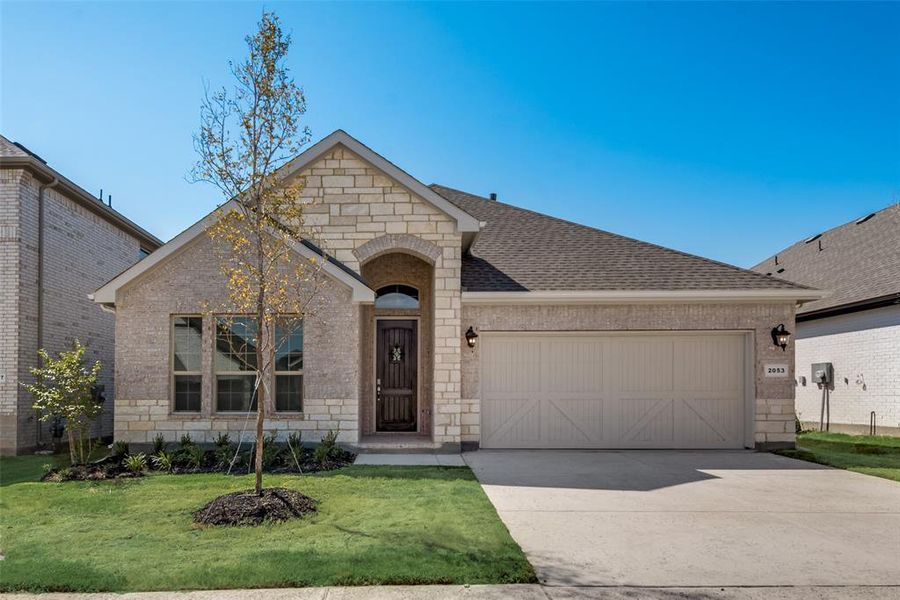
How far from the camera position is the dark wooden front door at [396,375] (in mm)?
11953

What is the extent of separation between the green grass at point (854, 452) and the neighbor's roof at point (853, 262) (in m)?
3.59

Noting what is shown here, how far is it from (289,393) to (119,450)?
2.78m

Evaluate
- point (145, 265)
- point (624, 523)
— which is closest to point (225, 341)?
point (145, 265)

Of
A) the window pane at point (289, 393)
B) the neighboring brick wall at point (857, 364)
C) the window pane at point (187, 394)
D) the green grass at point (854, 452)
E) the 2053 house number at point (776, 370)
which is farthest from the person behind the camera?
the neighboring brick wall at point (857, 364)

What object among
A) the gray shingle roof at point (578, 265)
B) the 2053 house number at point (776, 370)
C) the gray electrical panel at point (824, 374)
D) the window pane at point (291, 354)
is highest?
the gray shingle roof at point (578, 265)

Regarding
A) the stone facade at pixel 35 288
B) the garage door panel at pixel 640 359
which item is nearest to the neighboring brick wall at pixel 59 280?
the stone facade at pixel 35 288

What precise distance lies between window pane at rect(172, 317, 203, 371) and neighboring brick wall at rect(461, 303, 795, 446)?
15.7 ft

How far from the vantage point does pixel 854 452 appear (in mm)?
11219

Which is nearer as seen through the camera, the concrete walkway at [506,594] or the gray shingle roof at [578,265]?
the concrete walkway at [506,594]

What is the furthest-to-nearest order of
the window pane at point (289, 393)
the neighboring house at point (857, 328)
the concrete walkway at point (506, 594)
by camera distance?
the neighboring house at point (857, 328) → the window pane at point (289, 393) → the concrete walkway at point (506, 594)

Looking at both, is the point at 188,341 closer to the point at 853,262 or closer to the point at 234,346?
the point at 234,346

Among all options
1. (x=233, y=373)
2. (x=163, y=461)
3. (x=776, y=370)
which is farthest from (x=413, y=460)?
(x=776, y=370)

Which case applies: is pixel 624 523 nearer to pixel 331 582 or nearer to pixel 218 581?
pixel 331 582

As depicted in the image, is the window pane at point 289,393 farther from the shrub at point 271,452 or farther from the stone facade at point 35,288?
the stone facade at point 35,288
